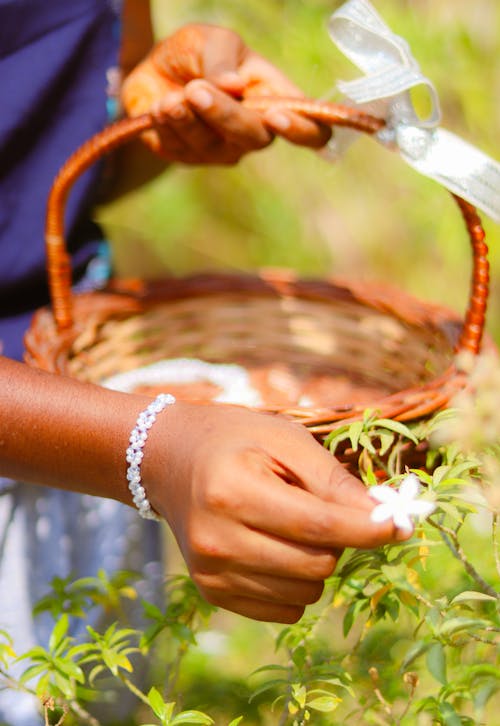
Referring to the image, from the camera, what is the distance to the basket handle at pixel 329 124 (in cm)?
94

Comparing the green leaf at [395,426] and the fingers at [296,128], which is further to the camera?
the fingers at [296,128]

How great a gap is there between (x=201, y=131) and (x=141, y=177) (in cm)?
39

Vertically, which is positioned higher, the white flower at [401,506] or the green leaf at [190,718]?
the white flower at [401,506]

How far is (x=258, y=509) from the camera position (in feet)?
2.01

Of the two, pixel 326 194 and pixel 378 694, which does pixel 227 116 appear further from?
pixel 326 194

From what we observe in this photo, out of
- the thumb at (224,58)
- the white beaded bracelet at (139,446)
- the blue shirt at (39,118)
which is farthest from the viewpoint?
the blue shirt at (39,118)

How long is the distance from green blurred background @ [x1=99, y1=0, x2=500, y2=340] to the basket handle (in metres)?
1.08

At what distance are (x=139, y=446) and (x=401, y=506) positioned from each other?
0.22m

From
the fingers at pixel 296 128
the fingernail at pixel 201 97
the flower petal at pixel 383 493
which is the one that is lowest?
the flower petal at pixel 383 493

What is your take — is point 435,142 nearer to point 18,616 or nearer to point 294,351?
point 294,351

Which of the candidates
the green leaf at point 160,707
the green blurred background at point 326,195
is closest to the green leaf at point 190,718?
the green leaf at point 160,707

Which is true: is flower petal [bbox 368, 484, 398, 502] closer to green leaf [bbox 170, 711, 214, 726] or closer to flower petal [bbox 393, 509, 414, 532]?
flower petal [bbox 393, 509, 414, 532]

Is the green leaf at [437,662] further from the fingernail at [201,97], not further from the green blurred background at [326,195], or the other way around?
the green blurred background at [326,195]

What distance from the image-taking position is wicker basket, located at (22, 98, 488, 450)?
1.08 m
